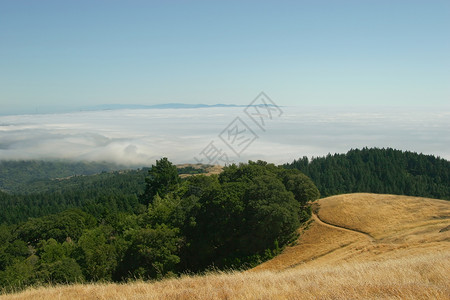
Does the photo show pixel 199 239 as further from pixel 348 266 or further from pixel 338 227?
pixel 348 266

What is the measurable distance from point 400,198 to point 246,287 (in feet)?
128

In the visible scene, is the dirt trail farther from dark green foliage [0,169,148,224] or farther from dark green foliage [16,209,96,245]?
dark green foliage [0,169,148,224]

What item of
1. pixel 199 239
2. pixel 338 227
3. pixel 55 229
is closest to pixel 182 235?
pixel 199 239

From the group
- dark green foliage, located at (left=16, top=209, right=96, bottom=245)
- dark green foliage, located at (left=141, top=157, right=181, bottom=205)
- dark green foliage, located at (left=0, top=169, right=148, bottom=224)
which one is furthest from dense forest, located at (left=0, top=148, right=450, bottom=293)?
dark green foliage, located at (left=0, top=169, right=148, bottom=224)

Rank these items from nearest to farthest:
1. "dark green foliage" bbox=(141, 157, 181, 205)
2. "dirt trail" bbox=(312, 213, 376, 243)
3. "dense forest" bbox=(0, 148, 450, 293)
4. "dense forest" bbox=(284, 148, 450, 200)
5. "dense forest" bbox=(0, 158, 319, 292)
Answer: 1. "dirt trail" bbox=(312, 213, 376, 243)
2. "dense forest" bbox=(0, 158, 319, 292)
3. "dense forest" bbox=(0, 148, 450, 293)
4. "dark green foliage" bbox=(141, 157, 181, 205)
5. "dense forest" bbox=(284, 148, 450, 200)

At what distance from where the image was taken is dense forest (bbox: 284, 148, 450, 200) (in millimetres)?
116938

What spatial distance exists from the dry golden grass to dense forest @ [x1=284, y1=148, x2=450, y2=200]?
72966 mm

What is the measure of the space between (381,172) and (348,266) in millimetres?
130857

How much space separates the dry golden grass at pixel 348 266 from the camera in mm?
9406

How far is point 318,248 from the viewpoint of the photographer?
→ 1225 inches

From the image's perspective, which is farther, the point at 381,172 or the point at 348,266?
the point at 381,172

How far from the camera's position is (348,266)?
14391 mm

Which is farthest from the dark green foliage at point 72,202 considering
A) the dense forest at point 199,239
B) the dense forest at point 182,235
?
the dense forest at point 199,239

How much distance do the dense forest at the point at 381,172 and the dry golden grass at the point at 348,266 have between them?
7297cm
